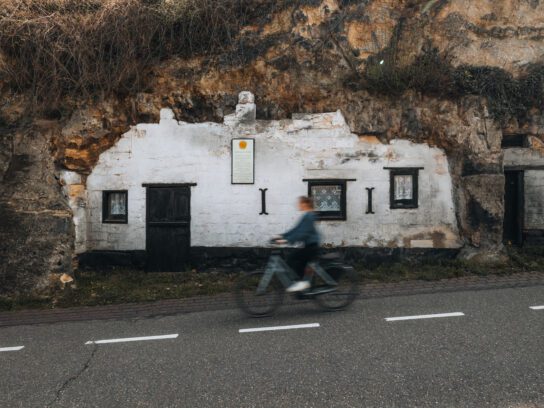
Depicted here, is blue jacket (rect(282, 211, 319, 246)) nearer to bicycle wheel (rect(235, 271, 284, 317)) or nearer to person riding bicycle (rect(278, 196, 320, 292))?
person riding bicycle (rect(278, 196, 320, 292))

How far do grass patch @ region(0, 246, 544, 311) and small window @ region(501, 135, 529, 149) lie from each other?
2.72 metres

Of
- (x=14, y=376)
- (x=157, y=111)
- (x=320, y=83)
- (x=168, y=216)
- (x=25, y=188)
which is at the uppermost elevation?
(x=320, y=83)

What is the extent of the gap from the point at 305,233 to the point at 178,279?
4.09 metres

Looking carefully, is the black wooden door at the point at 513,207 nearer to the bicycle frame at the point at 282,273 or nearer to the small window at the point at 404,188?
the small window at the point at 404,188

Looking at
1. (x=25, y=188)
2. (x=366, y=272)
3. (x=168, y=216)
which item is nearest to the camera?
(x=25, y=188)

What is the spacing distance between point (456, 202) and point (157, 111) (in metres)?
7.72

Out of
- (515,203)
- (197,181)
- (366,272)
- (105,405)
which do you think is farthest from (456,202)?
(105,405)

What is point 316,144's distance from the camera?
9.08 meters

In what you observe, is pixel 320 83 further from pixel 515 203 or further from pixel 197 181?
pixel 515 203

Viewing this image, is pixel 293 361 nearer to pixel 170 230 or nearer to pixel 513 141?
pixel 170 230

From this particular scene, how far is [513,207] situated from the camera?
10.1 metres

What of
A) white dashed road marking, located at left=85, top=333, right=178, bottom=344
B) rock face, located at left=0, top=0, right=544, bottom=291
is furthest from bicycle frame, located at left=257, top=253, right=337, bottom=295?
rock face, located at left=0, top=0, right=544, bottom=291

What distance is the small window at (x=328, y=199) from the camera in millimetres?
9133

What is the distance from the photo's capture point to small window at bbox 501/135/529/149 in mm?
9859
